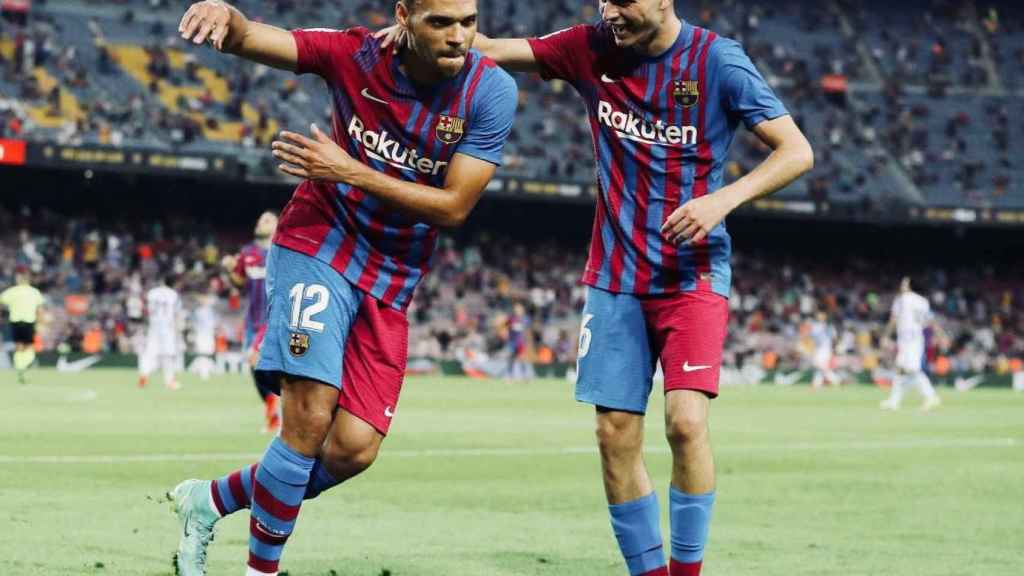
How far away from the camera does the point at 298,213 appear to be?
255 inches

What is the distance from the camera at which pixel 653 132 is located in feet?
21.2

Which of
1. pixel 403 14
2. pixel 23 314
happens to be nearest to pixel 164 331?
pixel 23 314

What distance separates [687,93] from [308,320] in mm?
1851

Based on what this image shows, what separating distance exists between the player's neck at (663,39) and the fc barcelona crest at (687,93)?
18 cm

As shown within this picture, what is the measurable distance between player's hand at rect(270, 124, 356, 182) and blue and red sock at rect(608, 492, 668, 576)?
182 cm

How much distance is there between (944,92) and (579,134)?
583 inches

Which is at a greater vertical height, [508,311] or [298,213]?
[298,213]

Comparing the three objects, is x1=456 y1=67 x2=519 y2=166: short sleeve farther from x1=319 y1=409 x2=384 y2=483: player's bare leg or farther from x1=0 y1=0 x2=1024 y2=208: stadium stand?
x1=0 y1=0 x2=1024 y2=208: stadium stand

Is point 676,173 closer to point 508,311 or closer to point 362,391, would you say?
point 362,391

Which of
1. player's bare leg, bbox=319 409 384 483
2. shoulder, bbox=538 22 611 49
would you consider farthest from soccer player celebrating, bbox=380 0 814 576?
player's bare leg, bbox=319 409 384 483

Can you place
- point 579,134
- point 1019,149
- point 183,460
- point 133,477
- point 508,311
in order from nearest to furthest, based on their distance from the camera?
point 133,477
point 183,460
point 508,311
point 579,134
point 1019,149

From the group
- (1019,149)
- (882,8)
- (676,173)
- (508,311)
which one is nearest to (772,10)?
(882,8)

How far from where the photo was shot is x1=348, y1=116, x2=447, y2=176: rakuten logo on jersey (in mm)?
6285

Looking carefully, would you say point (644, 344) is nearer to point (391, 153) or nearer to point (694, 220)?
point (694, 220)
